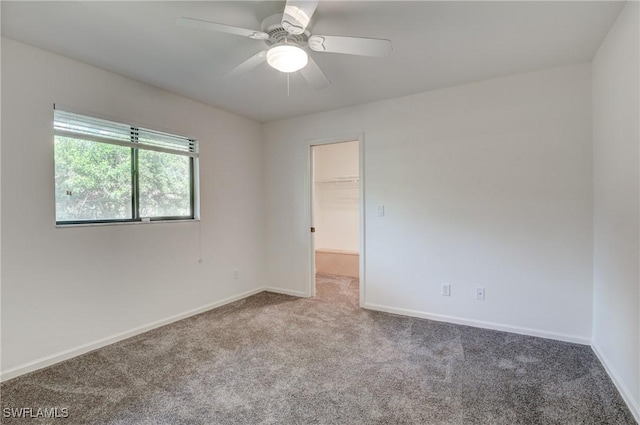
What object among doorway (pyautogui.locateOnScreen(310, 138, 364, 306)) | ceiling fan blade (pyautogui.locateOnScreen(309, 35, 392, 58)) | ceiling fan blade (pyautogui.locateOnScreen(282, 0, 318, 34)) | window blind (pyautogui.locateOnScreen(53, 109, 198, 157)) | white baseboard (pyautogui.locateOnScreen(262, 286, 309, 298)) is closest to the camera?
ceiling fan blade (pyautogui.locateOnScreen(282, 0, 318, 34))

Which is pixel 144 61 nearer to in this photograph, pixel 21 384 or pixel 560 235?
pixel 21 384

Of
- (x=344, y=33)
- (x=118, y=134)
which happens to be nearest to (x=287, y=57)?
(x=344, y=33)

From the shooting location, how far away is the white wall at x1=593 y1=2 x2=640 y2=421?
5.78ft

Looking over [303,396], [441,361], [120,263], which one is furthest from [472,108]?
[120,263]

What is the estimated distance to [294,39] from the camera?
1952 mm

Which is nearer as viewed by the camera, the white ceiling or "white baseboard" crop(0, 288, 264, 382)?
the white ceiling

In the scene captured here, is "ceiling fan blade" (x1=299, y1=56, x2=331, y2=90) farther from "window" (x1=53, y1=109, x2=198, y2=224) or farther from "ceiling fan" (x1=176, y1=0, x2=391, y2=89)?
"window" (x1=53, y1=109, x2=198, y2=224)

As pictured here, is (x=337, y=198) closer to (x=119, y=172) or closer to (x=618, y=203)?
(x=119, y=172)

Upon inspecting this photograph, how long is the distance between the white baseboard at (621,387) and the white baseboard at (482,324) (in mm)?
220

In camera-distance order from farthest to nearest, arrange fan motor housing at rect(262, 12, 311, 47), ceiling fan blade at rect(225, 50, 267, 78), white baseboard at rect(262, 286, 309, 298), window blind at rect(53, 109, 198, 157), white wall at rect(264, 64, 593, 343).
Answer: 1. white baseboard at rect(262, 286, 309, 298)
2. white wall at rect(264, 64, 593, 343)
3. window blind at rect(53, 109, 198, 157)
4. ceiling fan blade at rect(225, 50, 267, 78)
5. fan motor housing at rect(262, 12, 311, 47)

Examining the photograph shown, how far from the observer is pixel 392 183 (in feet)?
11.2

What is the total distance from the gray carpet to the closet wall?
332cm

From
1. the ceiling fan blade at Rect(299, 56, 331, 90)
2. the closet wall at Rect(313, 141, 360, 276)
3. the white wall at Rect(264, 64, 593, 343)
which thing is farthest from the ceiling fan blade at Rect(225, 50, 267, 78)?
the closet wall at Rect(313, 141, 360, 276)

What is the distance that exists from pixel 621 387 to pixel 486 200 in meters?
1.61
